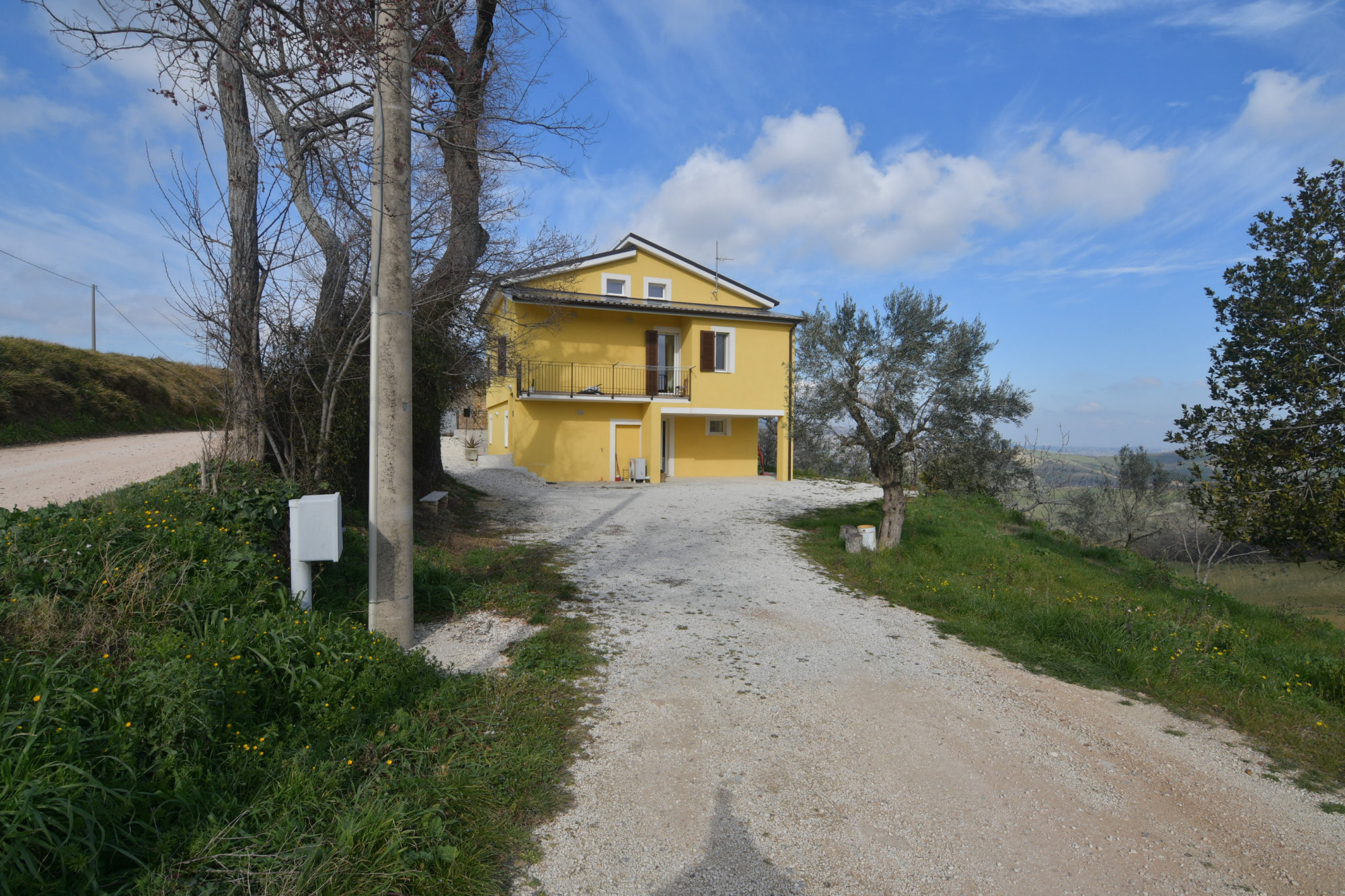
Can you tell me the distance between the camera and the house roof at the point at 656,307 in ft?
61.3

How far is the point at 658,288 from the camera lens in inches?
882

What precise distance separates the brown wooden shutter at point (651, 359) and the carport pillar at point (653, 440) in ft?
2.26

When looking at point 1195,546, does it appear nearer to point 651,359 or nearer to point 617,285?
point 651,359

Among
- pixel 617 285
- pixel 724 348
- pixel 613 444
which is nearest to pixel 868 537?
pixel 613 444

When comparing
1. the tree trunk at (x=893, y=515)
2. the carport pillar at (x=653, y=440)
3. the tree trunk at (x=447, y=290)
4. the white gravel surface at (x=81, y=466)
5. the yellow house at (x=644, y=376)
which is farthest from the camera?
the carport pillar at (x=653, y=440)

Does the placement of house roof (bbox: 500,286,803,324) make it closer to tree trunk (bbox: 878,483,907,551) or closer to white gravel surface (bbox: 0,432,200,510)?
Answer: white gravel surface (bbox: 0,432,200,510)

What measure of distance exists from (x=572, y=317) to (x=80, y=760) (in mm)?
18534

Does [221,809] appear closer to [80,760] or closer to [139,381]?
[80,760]

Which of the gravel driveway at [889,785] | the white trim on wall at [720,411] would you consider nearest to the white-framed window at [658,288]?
the white trim on wall at [720,411]

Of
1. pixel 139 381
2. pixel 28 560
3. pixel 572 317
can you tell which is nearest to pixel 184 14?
pixel 28 560

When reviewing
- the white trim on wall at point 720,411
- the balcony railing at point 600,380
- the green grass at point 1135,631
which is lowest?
the green grass at point 1135,631

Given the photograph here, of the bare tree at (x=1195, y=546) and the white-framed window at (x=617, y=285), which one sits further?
the white-framed window at (x=617, y=285)

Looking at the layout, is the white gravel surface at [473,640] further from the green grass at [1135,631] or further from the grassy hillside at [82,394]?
the grassy hillside at [82,394]

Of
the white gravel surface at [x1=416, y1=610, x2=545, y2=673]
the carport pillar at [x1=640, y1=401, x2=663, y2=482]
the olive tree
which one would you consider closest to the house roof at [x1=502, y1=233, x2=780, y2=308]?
the carport pillar at [x1=640, y1=401, x2=663, y2=482]
